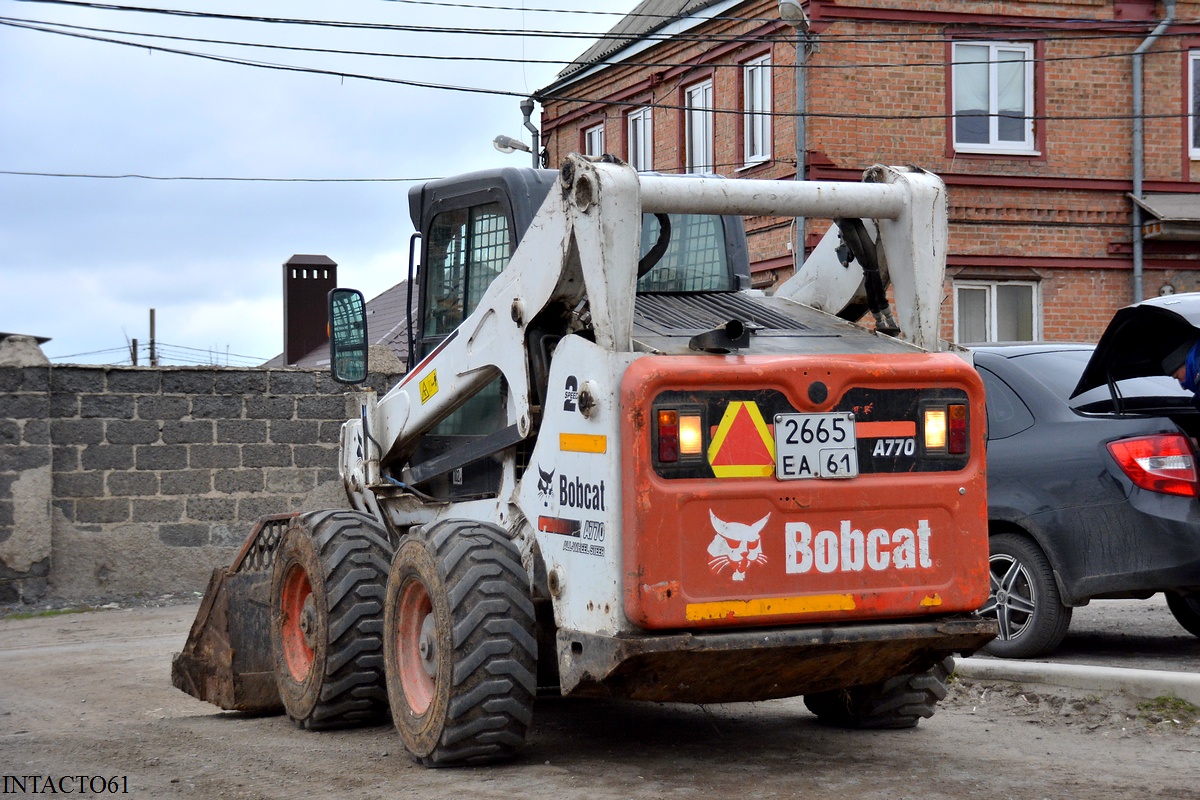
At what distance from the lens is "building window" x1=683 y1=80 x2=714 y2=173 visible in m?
23.6

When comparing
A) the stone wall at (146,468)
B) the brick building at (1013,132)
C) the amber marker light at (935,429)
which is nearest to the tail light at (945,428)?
the amber marker light at (935,429)

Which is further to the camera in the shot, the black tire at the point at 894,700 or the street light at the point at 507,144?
the street light at the point at 507,144

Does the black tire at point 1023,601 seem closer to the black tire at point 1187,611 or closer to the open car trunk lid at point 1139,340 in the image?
the open car trunk lid at point 1139,340

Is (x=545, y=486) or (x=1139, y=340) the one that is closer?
(x=545, y=486)

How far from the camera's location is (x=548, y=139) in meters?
28.8

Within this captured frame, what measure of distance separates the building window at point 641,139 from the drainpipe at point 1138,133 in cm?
761

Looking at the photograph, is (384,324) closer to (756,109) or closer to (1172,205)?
(756,109)

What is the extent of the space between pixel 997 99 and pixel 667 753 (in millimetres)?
17300

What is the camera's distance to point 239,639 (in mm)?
7707

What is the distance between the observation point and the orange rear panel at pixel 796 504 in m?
5.17

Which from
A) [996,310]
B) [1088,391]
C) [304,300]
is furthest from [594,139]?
[1088,391]

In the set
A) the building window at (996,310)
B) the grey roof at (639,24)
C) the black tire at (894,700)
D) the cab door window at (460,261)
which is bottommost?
the black tire at (894,700)

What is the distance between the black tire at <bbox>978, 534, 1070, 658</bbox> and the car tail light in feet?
2.31

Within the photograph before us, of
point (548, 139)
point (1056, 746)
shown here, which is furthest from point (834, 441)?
point (548, 139)
